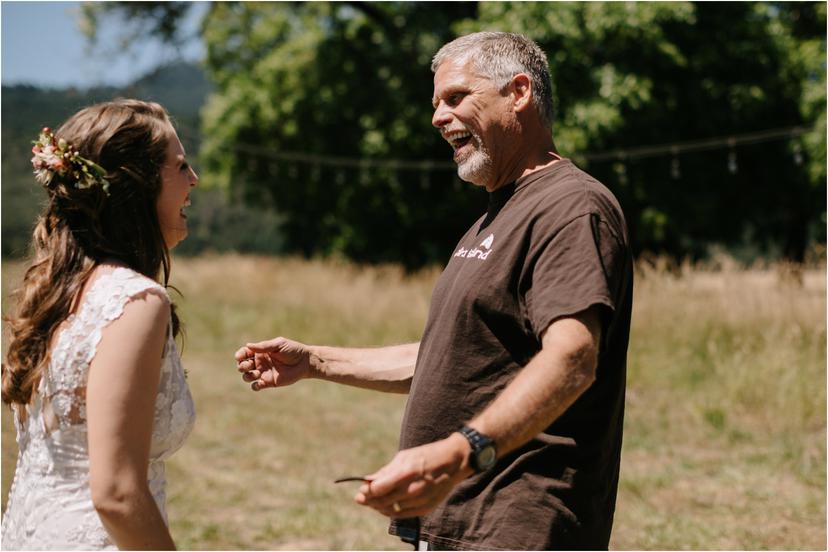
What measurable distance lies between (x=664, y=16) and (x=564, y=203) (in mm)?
13723

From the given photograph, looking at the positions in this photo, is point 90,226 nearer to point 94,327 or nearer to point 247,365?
point 94,327

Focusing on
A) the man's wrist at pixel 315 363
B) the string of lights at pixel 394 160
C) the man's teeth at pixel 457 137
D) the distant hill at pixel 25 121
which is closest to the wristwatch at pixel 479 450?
the man's teeth at pixel 457 137

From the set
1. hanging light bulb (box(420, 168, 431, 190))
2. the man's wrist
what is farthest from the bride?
hanging light bulb (box(420, 168, 431, 190))

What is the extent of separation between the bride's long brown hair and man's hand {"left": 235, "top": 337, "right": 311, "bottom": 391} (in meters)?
0.60

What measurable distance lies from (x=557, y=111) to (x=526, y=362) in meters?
14.0

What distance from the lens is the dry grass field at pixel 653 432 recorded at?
5567mm

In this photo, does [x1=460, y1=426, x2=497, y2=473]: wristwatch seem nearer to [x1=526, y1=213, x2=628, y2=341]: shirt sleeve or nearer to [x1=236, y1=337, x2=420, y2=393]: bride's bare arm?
[x1=526, y1=213, x2=628, y2=341]: shirt sleeve

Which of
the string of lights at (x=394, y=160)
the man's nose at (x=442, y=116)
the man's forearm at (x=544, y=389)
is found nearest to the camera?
the man's forearm at (x=544, y=389)

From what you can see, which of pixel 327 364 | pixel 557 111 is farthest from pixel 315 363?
pixel 557 111

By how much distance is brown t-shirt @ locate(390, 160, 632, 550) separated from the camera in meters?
2.00

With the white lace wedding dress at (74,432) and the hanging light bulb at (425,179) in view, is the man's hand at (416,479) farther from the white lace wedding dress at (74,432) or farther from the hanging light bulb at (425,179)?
the hanging light bulb at (425,179)

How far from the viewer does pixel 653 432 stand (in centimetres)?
783

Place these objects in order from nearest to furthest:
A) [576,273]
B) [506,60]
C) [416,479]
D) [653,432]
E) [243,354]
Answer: [416,479] → [576,273] → [506,60] → [243,354] → [653,432]

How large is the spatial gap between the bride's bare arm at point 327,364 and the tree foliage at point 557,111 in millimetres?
12580
